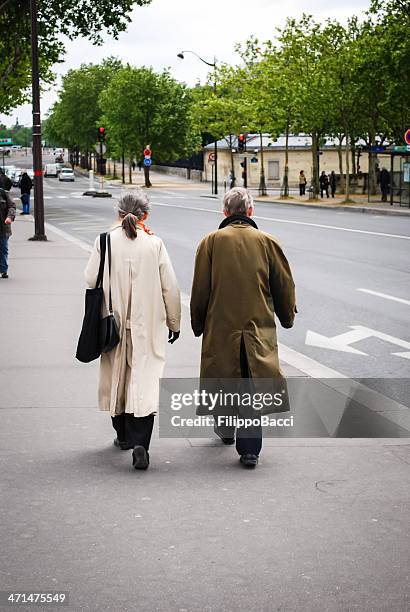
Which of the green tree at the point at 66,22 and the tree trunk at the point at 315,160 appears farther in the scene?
the tree trunk at the point at 315,160

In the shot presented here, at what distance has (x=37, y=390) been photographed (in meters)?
8.01

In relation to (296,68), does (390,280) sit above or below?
below

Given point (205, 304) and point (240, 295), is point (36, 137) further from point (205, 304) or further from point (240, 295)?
point (240, 295)

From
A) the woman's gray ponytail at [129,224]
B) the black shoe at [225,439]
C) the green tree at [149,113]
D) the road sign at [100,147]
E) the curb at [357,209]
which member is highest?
the green tree at [149,113]

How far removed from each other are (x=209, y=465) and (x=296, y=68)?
1935 inches

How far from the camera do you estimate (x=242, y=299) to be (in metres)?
5.89

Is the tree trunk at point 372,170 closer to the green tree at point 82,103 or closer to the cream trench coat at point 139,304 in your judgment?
the cream trench coat at point 139,304

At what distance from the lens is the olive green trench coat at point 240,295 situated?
5.88m

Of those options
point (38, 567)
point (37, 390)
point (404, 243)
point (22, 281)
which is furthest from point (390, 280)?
point (38, 567)

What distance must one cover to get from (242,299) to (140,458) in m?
1.10

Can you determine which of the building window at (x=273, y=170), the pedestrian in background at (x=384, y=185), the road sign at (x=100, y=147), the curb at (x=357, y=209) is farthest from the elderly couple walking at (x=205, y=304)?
the building window at (x=273, y=170)

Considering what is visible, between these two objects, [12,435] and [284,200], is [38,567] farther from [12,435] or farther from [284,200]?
[284,200]

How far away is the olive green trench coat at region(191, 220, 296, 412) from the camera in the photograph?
5.88 m

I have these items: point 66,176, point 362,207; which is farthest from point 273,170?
point 362,207
